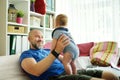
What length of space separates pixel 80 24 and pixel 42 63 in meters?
2.70

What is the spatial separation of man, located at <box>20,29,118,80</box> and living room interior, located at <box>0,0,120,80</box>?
90cm

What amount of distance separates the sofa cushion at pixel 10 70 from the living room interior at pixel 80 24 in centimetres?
94

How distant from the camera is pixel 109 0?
4.05 metres

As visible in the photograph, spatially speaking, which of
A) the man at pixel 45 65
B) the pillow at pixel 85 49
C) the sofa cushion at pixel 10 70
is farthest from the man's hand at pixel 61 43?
the pillow at pixel 85 49

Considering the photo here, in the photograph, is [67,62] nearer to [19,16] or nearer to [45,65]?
[45,65]

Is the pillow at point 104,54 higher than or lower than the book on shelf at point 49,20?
lower

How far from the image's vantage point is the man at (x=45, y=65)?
1796 millimetres

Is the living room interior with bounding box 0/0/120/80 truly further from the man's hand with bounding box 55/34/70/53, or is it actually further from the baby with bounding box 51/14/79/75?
the man's hand with bounding box 55/34/70/53

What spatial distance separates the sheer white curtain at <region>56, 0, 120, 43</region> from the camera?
13.1 feet

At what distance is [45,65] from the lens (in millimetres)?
1792

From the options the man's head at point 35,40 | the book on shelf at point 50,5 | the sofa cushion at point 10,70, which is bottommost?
the sofa cushion at point 10,70

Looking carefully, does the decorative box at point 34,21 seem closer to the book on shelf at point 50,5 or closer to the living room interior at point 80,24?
the living room interior at point 80,24

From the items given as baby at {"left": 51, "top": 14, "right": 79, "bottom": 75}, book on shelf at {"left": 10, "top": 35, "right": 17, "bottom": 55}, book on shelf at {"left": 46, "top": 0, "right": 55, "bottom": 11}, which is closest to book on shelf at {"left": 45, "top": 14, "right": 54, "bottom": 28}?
book on shelf at {"left": 46, "top": 0, "right": 55, "bottom": 11}

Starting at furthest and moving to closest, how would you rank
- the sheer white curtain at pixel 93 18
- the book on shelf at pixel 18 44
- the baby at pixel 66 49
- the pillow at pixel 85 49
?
the sheer white curtain at pixel 93 18, the pillow at pixel 85 49, the book on shelf at pixel 18 44, the baby at pixel 66 49
